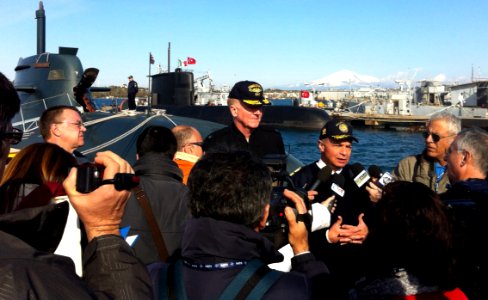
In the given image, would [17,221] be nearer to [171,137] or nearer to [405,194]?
[405,194]

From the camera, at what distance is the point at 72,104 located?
16.7 meters

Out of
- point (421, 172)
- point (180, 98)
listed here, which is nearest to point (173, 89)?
point (180, 98)

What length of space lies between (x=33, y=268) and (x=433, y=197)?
1.82 m

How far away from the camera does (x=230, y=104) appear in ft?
15.3

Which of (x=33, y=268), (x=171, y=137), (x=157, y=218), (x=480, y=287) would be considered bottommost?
(x=480, y=287)

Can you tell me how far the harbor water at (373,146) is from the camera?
29.0 metres

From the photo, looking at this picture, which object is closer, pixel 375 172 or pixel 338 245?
pixel 338 245

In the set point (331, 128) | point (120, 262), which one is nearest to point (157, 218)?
point (120, 262)

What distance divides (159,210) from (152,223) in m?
0.11

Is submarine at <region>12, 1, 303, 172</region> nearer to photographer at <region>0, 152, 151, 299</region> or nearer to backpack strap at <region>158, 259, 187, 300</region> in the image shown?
backpack strap at <region>158, 259, 187, 300</region>

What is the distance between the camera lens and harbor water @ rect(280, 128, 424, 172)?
29031 mm

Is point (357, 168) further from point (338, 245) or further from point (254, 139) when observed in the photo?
point (254, 139)

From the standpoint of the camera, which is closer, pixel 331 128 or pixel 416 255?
pixel 416 255

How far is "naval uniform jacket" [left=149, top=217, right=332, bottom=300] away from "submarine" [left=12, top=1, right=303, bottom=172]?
10.3 m
